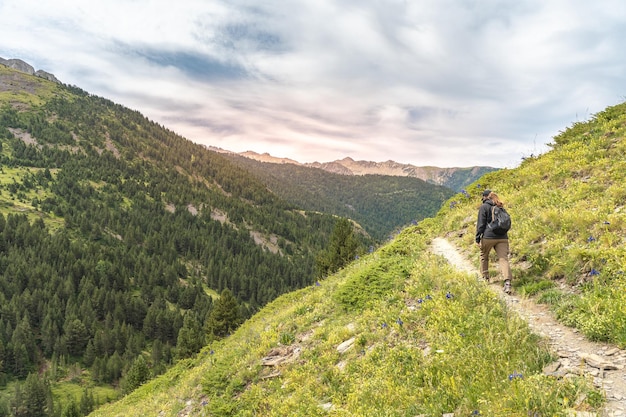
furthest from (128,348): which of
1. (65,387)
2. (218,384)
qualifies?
(218,384)

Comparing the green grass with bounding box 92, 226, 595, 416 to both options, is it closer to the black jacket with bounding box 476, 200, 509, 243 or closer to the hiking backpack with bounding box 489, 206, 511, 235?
the black jacket with bounding box 476, 200, 509, 243

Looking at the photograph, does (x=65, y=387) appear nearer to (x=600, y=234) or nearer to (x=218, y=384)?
(x=218, y=384)

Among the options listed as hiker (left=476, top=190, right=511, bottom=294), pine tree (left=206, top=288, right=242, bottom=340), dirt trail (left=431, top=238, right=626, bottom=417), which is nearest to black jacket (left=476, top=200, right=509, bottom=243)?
hiker (left=476, top=190, right=511, bottom=294)

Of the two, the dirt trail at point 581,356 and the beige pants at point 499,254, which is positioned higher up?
the beige pants at point 499,254

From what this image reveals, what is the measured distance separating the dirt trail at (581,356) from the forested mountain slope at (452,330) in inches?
8.3

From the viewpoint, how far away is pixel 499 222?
408 inches

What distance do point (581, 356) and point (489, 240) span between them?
4963 millimetres

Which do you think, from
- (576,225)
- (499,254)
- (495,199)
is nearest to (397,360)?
(499,254)

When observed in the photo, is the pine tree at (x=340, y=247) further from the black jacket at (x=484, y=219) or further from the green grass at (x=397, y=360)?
the black jacket at (x=484, y=219)

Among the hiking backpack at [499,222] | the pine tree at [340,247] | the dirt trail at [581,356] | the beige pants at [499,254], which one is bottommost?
the pine tree at [340,247]

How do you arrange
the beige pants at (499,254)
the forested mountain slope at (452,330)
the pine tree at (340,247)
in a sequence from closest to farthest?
1. the forested mountain slope at (452,330)
2. the beige pants at (499,254)
3. the pine tree at (340,247)

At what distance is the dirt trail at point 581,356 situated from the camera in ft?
16.2

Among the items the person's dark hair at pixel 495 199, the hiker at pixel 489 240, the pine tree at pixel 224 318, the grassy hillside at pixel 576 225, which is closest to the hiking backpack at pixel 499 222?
the hiker at pixel 489 240

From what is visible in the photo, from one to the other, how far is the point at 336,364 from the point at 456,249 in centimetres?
837
